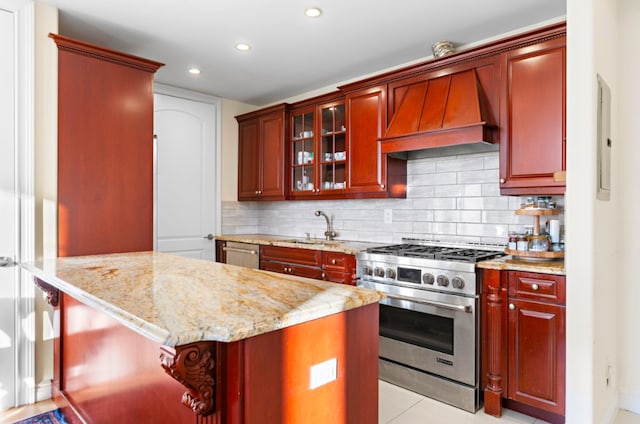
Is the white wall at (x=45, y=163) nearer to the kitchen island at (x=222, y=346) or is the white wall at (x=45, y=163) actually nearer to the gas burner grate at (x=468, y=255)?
the kitchen island at (x=222, y=346)

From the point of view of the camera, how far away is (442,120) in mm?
2871

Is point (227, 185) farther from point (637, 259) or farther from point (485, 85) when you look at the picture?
point (637, 259)

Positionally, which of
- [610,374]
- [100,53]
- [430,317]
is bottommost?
[610,374]

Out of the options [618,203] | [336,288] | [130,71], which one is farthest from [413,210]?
[130,71]

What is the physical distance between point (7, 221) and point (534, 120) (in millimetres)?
3420

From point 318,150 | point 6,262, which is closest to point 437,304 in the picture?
point 318,150

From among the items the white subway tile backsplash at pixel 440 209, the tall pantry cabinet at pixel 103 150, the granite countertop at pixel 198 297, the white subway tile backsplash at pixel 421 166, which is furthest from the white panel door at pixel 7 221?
the white subway tile backsplash at pixel 421 166

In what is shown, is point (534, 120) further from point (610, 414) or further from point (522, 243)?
point (610, 414)

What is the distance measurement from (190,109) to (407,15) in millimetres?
2685

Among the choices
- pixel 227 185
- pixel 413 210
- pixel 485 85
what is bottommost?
pixel 413 210

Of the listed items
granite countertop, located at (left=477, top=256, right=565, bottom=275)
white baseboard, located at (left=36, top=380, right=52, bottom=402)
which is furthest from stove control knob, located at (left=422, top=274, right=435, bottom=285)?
white baseboard, located at (left=36, top=380, right=52, bottom=402)

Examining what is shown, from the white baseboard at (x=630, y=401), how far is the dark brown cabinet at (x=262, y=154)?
10.6 ft

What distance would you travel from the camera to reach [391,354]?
2914 millimetres

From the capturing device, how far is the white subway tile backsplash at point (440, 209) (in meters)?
3.04
